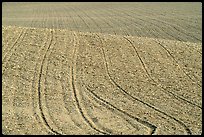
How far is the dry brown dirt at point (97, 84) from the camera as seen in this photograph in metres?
8.45

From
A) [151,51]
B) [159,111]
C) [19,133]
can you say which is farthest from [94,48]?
[19,133]

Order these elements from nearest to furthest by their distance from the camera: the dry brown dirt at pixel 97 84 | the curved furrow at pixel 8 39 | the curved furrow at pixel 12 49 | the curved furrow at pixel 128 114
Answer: the curved furrow at pixel 128 114, the dry brown dirt at pixel 97 84, the curved furrow at pixel 12 49, the curved furrow at pixel 8 39

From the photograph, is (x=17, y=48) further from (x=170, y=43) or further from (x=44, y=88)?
(x=170, y=43)

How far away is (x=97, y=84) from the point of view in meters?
10.7

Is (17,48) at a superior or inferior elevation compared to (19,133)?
superior

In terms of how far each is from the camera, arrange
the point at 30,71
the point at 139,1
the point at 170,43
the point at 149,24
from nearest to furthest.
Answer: the point at 30,71 < the point at 170,43 < the point at 149,24 < the point at 139,1

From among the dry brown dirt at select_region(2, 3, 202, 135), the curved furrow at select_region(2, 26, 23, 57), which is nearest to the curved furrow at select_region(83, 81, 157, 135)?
the dry brown dirt at select_region(2, 3, 202, 135)

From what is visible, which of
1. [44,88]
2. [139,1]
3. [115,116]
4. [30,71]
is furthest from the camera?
[139,1]

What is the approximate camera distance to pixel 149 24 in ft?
→ 76.9

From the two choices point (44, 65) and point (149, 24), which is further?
point (149, 24)

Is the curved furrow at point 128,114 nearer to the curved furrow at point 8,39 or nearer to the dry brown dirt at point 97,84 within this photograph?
the dry brown dirt at point 97,84

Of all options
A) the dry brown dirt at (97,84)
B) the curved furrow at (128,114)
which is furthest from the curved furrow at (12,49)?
the curved furrow at (128,114)

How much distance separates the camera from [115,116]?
881 centimetres

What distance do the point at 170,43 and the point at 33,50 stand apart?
224 inches
